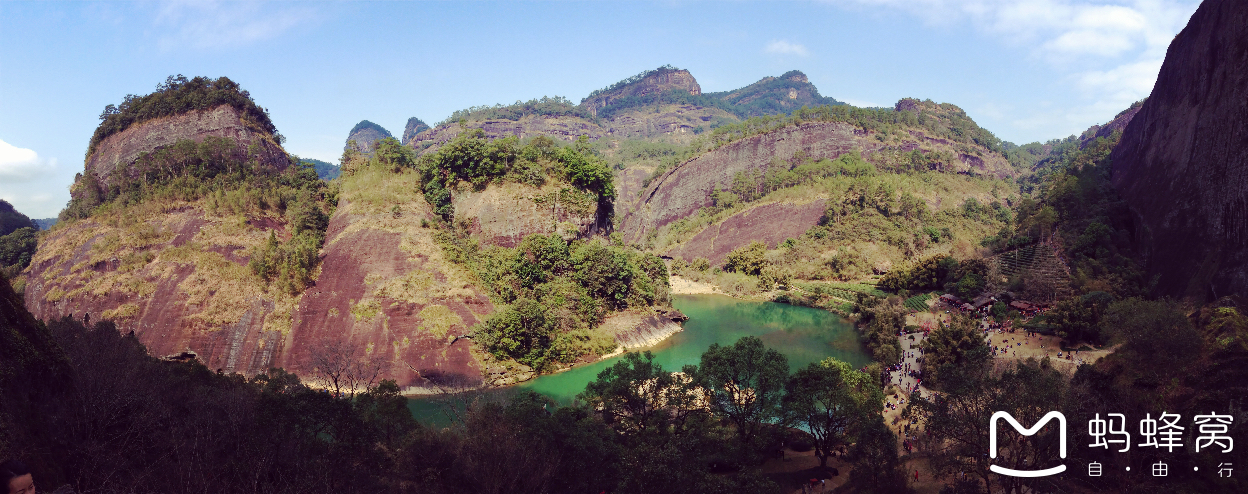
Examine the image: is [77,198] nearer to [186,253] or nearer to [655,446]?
[186,253]

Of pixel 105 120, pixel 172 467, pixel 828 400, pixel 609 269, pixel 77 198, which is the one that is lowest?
pixel 828 400

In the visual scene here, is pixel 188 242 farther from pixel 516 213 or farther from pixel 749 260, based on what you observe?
pixel 749 260

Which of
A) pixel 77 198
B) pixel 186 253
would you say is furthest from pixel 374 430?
pixel 77 198

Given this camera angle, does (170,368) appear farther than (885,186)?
No

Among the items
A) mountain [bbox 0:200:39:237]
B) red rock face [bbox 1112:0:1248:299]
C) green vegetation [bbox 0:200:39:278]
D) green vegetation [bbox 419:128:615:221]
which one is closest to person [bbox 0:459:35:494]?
green vegetation [bbox 419:128:615:221]

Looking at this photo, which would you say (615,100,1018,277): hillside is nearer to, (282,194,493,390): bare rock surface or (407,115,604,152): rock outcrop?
(282,194,493,390): bare rock surface

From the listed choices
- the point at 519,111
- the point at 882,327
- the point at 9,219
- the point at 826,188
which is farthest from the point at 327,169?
the point at 882,327
